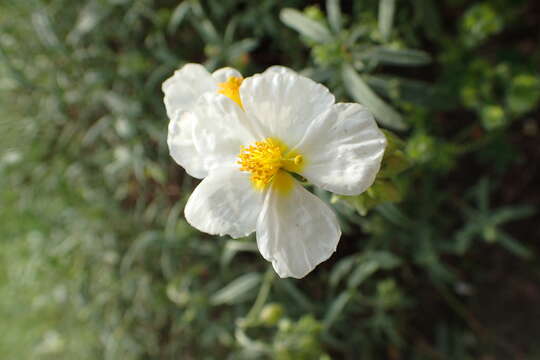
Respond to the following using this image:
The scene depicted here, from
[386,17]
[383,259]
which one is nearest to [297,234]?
[383,259]

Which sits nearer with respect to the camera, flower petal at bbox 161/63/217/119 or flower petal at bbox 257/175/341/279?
flower petal at bbox 257/175/341/279

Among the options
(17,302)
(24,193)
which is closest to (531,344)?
(24,193)

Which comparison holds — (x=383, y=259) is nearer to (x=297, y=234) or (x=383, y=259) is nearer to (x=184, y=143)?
(x=297, y=234)

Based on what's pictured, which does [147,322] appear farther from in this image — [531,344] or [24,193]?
[531,344]

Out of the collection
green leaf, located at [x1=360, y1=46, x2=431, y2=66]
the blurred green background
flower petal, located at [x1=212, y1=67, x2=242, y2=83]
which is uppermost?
flower petal, located at [x1=212, y1=67, x2=242, y2=83]

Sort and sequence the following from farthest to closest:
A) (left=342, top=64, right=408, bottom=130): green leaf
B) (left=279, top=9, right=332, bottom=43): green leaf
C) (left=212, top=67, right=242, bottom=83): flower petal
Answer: (left=279, top=9, right=332, bottom=43): green leaf → (left=342, top=64, right=408, bottom=130): green leaf → (left=212, top=67, right=242, bottom=83): flower petal

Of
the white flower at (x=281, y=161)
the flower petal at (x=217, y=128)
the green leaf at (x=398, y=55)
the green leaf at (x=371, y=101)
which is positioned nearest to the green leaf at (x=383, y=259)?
the green leaf at (x=371, y=101)

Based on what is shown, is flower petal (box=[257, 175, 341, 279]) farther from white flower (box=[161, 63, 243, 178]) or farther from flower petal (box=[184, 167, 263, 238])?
white flower (box=[161, 63, 243, 178])

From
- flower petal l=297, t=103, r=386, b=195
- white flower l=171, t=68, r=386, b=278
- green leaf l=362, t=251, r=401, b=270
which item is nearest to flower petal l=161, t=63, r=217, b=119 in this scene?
white flower l=171, t=68, r=386, b=278
